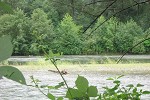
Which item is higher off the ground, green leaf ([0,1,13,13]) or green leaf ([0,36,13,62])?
green leaf ([0,1,13,13])

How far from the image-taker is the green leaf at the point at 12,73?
353 mm

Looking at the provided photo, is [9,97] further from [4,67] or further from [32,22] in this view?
[32,22]

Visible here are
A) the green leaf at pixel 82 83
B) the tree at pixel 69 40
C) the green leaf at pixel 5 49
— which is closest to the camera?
the green leaf at pixel 5 49

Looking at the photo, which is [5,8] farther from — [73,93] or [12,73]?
[73,93]

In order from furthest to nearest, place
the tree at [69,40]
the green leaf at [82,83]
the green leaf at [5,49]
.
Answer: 1. the tree at [69,40]
2. the green leaf at [82,83]
3. the green leaf at [5,49]

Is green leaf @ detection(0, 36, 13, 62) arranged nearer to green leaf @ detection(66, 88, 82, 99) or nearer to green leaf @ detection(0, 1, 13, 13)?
green leaf @ detection(0, 1, 13, 13)

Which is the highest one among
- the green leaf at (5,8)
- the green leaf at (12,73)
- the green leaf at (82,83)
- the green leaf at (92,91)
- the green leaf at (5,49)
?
the green leaf at (5,8)

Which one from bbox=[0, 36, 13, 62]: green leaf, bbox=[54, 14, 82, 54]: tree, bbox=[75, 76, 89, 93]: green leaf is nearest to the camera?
bbox=[0, 36, 13, 62]: green leaf

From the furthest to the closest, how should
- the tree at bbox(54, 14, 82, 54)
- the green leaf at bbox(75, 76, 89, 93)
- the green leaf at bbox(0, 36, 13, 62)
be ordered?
the tree at bbox(54, 14, 82, 54)
the green leaf at bbox(75, 76, 89, 93)
the green leaf at bbox(0, 36, 13, 62)

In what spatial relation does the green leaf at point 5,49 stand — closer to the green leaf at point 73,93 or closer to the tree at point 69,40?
the green leaf at point 73,93

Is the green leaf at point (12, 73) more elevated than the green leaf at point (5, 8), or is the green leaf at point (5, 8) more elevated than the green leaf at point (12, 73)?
the green leaf at point (5, 8)

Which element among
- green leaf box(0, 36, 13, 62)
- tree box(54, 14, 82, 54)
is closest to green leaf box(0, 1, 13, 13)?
green leaf box(0, 36, 13, 62)

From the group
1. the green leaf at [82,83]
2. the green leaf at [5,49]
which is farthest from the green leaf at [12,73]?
the green leaf at [82,83]

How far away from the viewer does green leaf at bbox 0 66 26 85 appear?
0.35 meters
